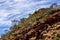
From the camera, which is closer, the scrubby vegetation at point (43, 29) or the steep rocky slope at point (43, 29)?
the steep rocky slope at point (43, 29)

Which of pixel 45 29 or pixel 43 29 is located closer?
pixel 45 29

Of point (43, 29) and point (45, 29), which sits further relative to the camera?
point (43, 29)

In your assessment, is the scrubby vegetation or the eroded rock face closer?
the eroded rock face

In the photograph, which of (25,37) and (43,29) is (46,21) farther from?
(25,37)

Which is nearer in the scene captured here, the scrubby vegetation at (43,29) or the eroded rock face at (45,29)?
the eroded rock face at (45,29)

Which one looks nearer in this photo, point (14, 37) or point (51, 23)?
point (51, 23)

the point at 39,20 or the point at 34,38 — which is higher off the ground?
the point at 39,20

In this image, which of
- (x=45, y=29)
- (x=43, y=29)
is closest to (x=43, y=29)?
(x=43, y=29)

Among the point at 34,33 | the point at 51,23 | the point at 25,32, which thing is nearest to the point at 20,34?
the point at 25,32

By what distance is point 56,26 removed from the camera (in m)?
27.8

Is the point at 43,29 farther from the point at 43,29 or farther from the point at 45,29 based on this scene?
the point at 45,29

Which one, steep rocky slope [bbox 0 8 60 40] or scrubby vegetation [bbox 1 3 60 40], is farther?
scrubby vegetation [bbox 1 3 60 40]

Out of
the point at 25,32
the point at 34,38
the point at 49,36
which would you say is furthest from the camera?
the point at 25,32

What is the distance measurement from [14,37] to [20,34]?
55.2 inches
